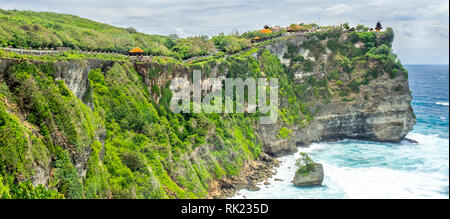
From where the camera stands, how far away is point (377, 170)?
63.1m

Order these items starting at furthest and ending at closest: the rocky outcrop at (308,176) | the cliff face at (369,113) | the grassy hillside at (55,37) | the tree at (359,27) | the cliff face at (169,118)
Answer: the tree at (359,27) < the cliff face at (369,113) < the rocky outcrop at (308,176) < the grassy hillside at (55,37) < the cliff face at (169,118)

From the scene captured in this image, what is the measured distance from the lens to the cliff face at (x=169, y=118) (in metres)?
29.4

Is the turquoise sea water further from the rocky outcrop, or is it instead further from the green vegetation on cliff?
the green vegetation on cliff

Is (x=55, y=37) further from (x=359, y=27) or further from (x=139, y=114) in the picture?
(x=359, y=27)

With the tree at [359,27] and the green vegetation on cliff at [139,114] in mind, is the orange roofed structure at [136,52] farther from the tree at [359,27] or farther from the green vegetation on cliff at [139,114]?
the tree at [359,27]

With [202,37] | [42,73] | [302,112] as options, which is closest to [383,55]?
[302,112]

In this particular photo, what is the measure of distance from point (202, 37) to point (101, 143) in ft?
178

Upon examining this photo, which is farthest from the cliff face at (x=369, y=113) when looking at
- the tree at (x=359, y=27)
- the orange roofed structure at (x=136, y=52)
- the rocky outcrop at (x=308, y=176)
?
the orange roofed structure at (x=136, y=52)

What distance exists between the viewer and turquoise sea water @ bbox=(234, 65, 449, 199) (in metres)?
53.0

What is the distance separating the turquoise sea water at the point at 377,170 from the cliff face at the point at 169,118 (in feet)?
14.9

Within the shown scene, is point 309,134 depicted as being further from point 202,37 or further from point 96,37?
point 96,37

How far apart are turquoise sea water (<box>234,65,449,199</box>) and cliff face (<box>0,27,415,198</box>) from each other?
454cm

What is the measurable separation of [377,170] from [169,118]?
3291 centimetres

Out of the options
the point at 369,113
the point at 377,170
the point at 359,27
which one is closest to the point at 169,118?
the point at 377,170
